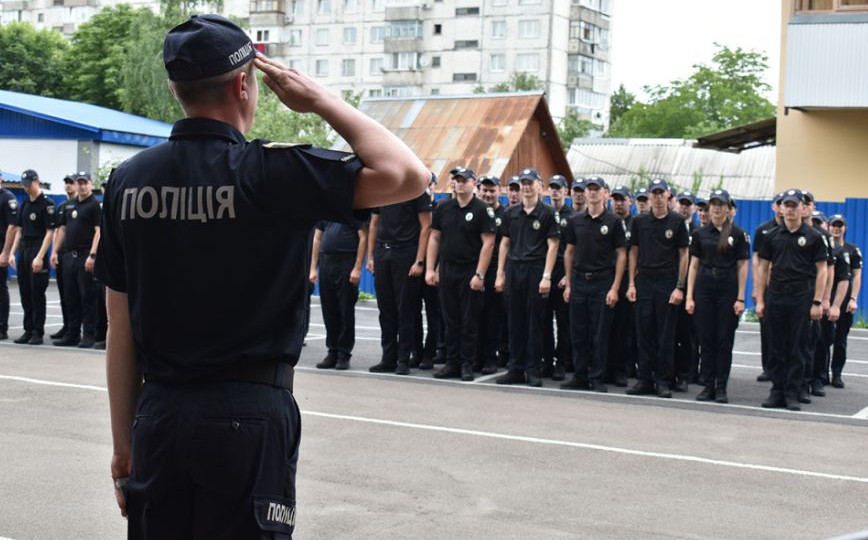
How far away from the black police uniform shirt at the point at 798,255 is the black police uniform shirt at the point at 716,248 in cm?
32

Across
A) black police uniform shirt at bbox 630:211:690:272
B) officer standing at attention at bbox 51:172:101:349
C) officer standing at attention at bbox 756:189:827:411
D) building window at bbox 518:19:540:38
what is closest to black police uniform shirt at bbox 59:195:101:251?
officer standing at attention at bbox 51:172:101:349

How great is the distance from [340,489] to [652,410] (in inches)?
182

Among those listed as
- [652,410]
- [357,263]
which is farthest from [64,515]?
[357,263]

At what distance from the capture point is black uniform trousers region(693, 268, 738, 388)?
38.7ft

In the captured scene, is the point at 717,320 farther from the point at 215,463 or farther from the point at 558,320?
the point at 215,463

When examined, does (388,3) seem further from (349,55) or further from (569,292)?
(569,292)

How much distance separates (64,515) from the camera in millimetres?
6656

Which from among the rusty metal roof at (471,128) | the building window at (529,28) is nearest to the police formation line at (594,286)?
the rusty metal roof at (471,128)

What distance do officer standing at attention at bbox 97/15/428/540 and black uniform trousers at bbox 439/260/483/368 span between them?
397 inches

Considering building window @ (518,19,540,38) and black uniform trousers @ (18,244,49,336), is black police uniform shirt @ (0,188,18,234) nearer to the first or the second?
black uniform trousers @ (18,244,49,336)

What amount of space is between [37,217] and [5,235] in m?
0.57

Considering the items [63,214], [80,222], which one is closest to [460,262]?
[80,222]

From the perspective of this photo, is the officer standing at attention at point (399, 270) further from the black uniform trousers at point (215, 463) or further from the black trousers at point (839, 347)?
the black uniform trousers at point (215, 463)

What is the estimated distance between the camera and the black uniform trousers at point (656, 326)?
1232cm
